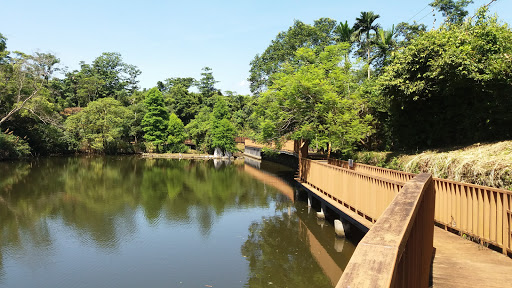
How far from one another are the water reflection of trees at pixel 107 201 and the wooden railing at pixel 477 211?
8295 mm

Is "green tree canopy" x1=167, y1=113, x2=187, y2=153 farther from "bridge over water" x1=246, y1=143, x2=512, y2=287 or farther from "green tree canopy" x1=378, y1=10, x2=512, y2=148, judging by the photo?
"bridge over water" x1=246, y1=143, x2=512, y2=287

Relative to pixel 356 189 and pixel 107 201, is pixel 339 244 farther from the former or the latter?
pixel 107 201

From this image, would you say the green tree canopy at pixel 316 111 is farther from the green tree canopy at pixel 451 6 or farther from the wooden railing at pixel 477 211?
the green tree canopy at pixel 451 6

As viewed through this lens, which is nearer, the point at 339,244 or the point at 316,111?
the point at 339,244

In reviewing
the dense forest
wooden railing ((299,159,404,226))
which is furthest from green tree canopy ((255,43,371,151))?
wooden railing ((299,159,404,226))

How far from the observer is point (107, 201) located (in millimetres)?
16969

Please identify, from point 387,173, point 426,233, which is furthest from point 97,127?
point 426,233

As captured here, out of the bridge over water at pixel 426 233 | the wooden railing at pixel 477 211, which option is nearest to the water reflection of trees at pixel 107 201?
the bridge over water at pixel 426 233

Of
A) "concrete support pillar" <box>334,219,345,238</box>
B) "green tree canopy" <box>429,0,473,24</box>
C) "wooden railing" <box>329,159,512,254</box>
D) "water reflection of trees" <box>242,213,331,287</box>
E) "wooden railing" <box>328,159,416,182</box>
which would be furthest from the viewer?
"green tree canopy" <box>429,0,473,24</box>

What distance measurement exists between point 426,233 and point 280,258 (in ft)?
21.0

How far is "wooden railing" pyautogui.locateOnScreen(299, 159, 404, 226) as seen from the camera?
7.00 meters

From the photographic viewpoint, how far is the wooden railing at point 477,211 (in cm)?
486

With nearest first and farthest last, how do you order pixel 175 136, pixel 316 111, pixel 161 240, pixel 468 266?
pixel 468 266 < pixel 161 240 < pixel 316 111 < pixel 175 136

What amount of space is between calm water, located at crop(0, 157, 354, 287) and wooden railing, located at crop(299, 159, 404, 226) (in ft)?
4.53
